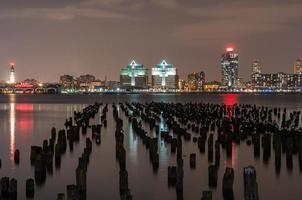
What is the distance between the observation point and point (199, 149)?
96.6 feet

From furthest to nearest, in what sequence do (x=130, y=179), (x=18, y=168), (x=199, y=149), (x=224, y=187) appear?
(x=199, y=149) < (x=18, y=168) < (x=130, y=179) < (x=224, y=187)

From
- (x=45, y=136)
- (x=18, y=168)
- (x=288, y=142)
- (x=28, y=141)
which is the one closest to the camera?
(x=18, y=168)

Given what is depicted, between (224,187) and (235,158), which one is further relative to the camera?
(235,158)

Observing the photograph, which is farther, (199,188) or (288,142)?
(288,142)

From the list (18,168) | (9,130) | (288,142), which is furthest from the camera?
(9,130)

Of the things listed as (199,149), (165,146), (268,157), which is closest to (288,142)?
(268,157)

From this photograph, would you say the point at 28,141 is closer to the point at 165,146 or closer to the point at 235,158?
the point at 165,146

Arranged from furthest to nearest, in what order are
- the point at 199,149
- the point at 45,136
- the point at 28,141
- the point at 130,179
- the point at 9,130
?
1. the point at 9,130
2. the point at 45,136
3. the point at 28,141
4. the point at 199,149
5. the point at 130,179

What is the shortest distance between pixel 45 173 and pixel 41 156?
84cm

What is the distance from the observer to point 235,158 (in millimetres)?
26953

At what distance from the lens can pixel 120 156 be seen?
2534cm

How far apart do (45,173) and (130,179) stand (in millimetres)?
3461

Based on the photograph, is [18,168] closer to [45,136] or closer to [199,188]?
[199,188]

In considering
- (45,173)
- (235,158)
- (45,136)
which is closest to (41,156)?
(45,173)
